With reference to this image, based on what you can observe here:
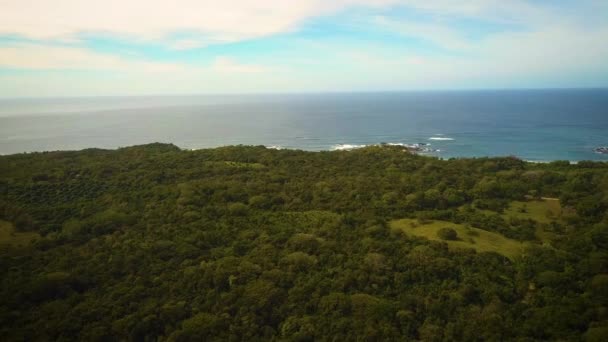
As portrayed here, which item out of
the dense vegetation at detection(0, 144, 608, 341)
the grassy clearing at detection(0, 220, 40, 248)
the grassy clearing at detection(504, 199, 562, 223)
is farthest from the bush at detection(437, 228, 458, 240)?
the grassy clearing at detection(0, 220, 40, 248)

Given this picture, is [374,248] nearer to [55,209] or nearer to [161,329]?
[161,329]

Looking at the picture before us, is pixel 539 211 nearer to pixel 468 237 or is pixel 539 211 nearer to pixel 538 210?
pixel 538 210

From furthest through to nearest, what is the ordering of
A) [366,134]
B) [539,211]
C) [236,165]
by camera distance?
1. [366,134]
2. [236,165]
3. [539,211]

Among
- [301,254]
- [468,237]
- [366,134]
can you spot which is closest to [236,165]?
[301,254]

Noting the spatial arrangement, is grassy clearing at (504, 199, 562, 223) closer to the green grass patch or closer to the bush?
the bush

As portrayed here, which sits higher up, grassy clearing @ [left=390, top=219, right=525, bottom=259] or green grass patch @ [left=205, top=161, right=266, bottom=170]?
green grass patch @ [left=205, top=161, right=266, bottom=170]

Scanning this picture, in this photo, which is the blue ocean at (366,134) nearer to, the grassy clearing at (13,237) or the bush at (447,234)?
the bush at (447,234)

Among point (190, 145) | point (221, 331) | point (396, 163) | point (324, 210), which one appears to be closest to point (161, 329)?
point (221, 331)
